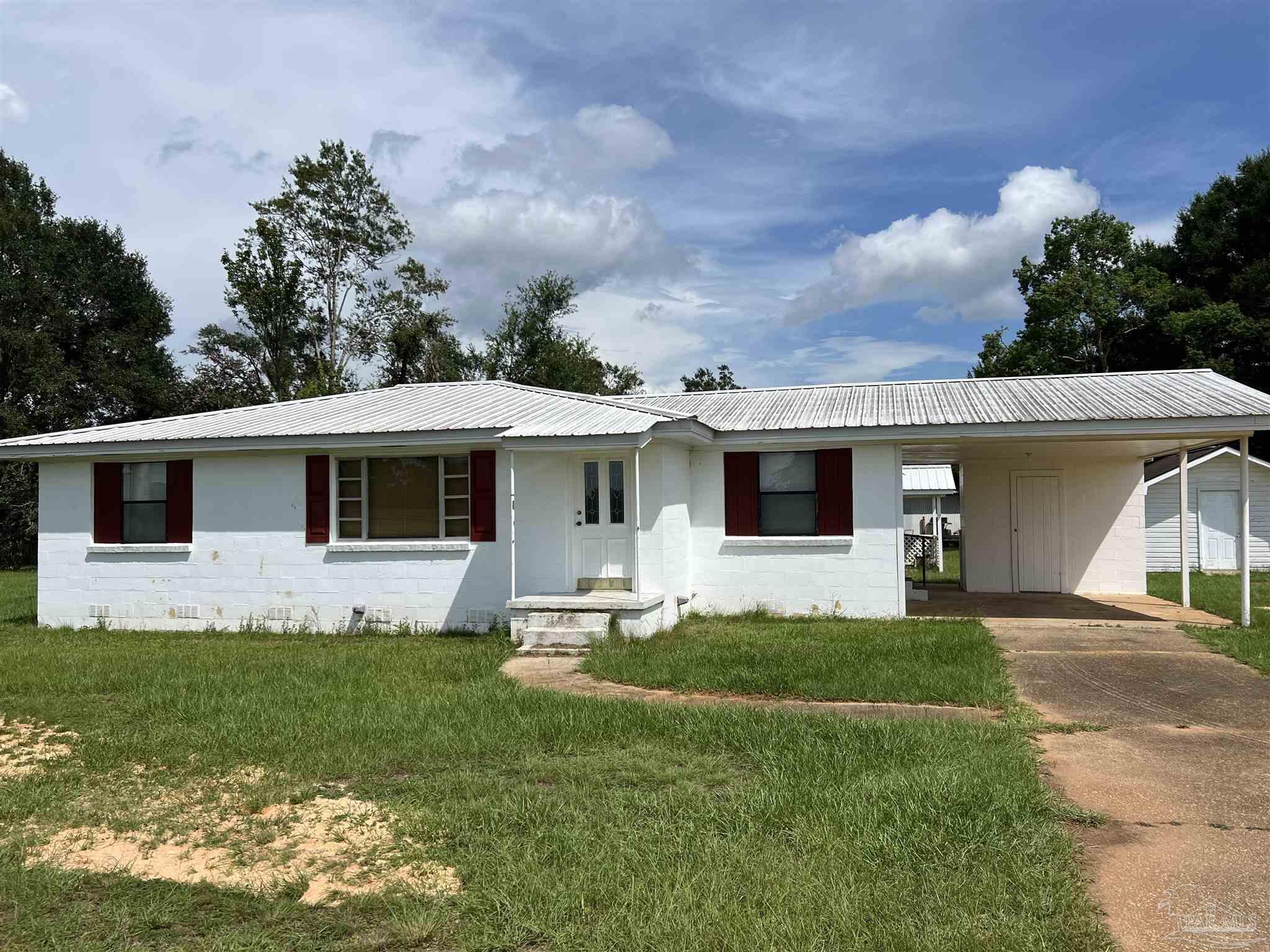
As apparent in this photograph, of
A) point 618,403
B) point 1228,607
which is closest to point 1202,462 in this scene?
point 1228,607

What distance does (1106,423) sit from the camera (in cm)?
1240

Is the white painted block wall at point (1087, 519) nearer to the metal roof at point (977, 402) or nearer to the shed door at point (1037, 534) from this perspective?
the shed door at point (1037, 534)

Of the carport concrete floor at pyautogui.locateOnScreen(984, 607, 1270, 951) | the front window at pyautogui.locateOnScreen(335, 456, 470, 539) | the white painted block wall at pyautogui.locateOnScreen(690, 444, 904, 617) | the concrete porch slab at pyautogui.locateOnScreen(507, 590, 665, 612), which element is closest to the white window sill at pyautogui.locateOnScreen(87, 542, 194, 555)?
the front window at pyautogui.locateOnScreen(335, 456, 470, 539)

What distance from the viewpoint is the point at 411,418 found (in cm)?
1385

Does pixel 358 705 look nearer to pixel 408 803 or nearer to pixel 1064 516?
pixel 408 803

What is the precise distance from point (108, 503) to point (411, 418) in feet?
16.9

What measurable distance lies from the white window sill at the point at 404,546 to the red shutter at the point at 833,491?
5.38 metres

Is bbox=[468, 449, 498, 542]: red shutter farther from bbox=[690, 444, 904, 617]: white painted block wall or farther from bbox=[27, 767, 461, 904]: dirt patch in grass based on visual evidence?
bbox=[27, 767, 461, 904]: dirt patch in grass

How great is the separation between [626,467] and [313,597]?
5.17 meters

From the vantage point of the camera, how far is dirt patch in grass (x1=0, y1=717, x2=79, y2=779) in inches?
257

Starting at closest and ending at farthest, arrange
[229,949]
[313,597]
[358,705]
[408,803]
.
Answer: [229,949] → [408,803] → [358,705] → [313,597]

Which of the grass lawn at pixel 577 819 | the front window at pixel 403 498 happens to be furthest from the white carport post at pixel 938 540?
the grass lawn at pixel 577 819

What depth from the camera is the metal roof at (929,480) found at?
2966 centimetres

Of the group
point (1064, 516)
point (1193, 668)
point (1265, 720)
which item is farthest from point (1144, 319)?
point (1265, 720)
